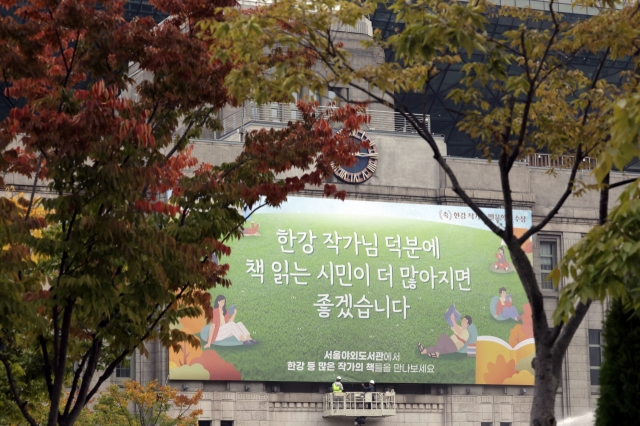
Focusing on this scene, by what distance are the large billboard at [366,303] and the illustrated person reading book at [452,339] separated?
1.7 inches

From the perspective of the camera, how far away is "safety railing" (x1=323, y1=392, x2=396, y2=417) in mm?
49406

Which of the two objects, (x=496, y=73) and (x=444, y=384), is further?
(x=444, y=384)

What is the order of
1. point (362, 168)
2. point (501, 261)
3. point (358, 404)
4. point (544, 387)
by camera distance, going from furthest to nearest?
point (501, 261) → point (362, 168) → point (358, 404) → point (544, 387)

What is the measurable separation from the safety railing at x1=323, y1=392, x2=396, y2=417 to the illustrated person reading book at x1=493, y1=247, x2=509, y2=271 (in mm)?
7764

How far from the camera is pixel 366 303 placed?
50781 mm

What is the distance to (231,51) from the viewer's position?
14727 millimetres

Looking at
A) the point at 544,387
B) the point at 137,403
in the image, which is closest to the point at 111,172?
the point at 544,387

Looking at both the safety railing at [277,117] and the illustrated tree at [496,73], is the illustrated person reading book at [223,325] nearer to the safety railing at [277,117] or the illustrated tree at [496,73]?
the safety railing at [277,117]

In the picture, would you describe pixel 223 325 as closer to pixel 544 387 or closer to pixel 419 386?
pixel 419 386

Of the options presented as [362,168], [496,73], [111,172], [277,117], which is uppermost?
[277,117]

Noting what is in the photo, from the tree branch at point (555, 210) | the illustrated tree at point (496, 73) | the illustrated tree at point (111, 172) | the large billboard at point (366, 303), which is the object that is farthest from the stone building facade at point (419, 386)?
the tree branch at point (555, 210)

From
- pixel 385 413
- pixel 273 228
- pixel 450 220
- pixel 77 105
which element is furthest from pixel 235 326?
pixel 77 105

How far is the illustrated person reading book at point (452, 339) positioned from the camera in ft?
169

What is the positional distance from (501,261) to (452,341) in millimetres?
4379
